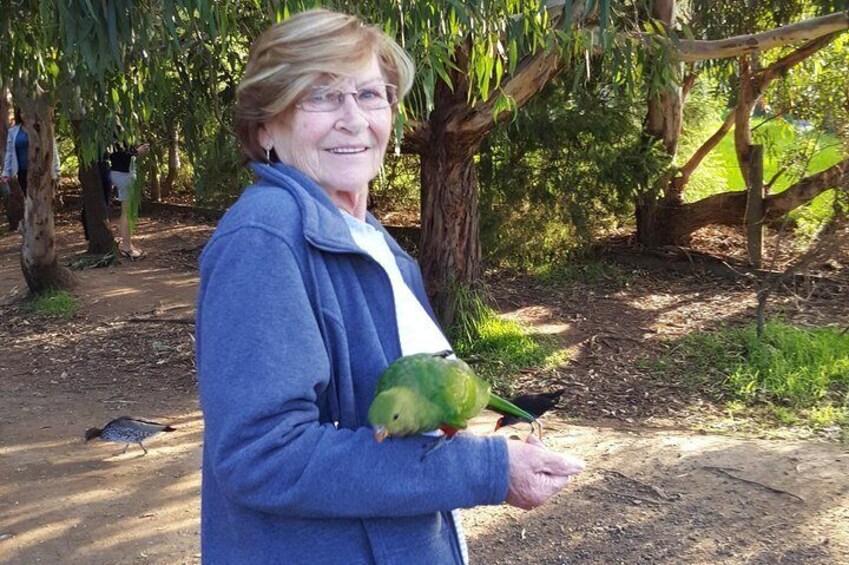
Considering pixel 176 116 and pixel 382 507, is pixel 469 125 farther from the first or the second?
pixel 382 507

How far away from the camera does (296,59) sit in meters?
1.39

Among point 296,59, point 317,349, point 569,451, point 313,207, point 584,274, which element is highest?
point 296,59

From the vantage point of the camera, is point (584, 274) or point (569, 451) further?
point (584, 274)

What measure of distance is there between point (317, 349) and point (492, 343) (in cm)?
575

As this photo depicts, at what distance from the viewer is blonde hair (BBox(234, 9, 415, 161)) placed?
1389mm

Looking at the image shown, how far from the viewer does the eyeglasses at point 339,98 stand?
4.66 ft

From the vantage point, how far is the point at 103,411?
620cm

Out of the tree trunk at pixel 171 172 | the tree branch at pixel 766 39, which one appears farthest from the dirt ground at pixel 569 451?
the tree trunk at pixel 171 172

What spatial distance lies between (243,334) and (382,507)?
31 cm

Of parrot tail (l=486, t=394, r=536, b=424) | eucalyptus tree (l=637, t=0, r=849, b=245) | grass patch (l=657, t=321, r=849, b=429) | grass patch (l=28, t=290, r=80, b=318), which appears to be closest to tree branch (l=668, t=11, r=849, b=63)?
eucalyptus tree (l=637, t=0, r=849, b=245)

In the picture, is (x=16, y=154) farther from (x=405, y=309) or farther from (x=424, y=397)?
(x=424, y=397)

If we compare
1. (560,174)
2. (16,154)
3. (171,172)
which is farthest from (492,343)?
(171,172)

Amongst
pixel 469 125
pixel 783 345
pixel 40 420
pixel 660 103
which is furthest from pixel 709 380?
pixel 40 420

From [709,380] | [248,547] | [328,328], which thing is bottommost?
[709,380]
